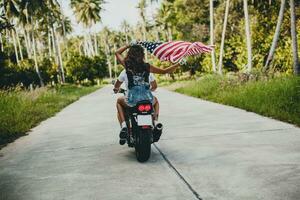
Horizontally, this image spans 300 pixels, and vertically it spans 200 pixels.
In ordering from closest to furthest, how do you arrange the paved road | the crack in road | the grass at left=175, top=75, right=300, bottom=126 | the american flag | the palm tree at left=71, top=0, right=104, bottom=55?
the crack in road < the paved road < the american flag < the grass at left=175, top=75, right=300, bottom=126 < the palm tree at left=71, top=0, right=104, bottom=55

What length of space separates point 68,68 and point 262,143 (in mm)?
55297

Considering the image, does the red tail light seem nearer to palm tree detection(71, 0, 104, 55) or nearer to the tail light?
the tail light

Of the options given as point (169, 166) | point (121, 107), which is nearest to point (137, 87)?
point (121, 107)

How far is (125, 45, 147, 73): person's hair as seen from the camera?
19.3 ft

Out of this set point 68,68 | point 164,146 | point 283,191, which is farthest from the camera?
point 68,68

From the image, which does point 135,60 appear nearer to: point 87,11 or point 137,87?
point 137,87

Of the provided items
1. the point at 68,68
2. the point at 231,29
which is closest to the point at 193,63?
the point at 231,29

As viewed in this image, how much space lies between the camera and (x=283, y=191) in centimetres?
404

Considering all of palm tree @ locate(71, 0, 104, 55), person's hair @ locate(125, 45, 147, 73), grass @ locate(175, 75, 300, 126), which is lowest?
grass @ locate(175, 75, 300, 126)

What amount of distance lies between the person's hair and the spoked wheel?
0.98 metres

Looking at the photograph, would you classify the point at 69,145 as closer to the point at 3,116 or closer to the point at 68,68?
the point at 3,116

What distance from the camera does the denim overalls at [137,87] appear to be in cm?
588

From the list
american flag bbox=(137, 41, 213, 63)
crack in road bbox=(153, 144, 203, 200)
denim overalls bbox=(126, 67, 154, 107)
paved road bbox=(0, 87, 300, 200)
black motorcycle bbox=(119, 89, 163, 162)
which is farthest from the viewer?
american flag bbox=(137, 41, 213, 63)

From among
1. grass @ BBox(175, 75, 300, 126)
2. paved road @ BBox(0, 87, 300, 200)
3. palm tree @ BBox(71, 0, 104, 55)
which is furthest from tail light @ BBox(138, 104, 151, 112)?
palm tree @ BBox(71, 0, 104, 55)
